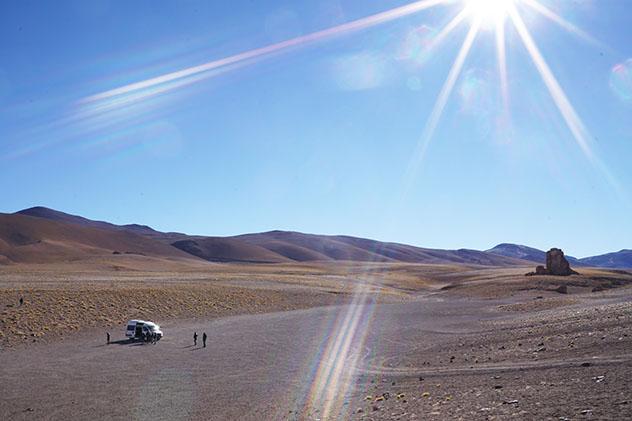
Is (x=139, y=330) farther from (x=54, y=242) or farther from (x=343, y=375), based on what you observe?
(x=54, y=242)

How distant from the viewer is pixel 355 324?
40969 millimetres

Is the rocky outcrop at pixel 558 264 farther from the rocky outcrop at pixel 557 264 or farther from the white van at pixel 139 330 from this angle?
the white van at pixel 139 330

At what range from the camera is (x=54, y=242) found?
153 m

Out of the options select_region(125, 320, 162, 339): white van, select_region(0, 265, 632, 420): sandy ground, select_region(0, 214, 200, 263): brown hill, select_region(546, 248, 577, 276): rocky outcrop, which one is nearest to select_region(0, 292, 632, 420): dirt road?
select_region(0, 265, 632, 420): sandy ground

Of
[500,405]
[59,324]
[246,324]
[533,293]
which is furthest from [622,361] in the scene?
[533,293]

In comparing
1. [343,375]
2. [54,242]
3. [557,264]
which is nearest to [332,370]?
[343,375]

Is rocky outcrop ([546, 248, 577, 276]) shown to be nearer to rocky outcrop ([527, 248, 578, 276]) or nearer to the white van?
rocky outcrop ([527, 248, 578, 276])

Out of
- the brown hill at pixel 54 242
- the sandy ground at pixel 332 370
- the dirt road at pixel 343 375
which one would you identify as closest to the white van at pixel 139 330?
the dirt road at pixel 343 375

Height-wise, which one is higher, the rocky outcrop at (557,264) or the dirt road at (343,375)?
the rocky outcrop at (557,264)

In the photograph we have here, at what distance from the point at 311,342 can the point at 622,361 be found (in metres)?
19.1

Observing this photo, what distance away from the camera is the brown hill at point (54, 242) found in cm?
13025

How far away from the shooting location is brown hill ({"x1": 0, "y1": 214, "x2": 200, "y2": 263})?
130 m

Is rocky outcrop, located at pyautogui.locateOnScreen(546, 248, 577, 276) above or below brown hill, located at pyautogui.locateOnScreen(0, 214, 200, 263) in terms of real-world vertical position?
below

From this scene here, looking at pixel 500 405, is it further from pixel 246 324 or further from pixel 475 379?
pixel 246 324
